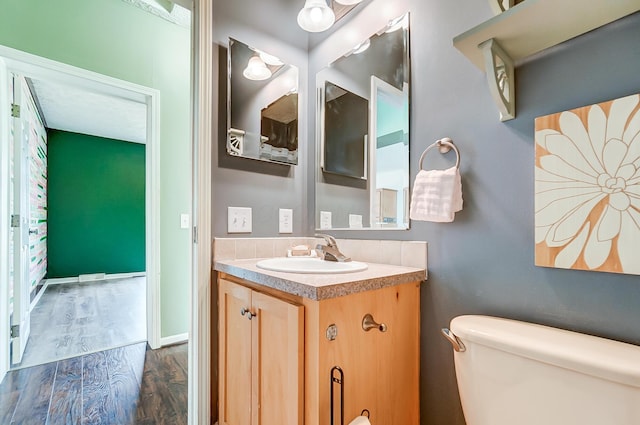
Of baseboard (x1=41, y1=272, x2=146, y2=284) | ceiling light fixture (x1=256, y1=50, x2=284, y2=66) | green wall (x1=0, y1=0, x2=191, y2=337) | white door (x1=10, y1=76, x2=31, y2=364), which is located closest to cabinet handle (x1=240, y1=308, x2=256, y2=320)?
ceiling light fixture (x1=256, y1=50, x2=284, y2=66)

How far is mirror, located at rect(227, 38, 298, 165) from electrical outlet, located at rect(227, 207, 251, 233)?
26 cm

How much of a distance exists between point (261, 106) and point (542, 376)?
143 centimetres

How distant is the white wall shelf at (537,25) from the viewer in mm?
660

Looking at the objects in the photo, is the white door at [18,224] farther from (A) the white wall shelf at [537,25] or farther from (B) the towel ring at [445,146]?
(A) the white wall shelf at [537,25]

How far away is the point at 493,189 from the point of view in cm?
90

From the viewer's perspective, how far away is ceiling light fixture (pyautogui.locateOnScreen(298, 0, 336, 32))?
129 centimetres

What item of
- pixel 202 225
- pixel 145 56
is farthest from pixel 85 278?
pixel 202 225

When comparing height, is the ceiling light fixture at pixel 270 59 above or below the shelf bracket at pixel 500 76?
above

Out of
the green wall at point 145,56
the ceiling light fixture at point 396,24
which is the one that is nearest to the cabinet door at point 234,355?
the ceiling light fixture at point 396,24

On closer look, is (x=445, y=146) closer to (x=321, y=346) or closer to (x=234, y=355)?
Answer: (x=321, y=346)

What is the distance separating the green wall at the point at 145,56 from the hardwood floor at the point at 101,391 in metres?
0.40

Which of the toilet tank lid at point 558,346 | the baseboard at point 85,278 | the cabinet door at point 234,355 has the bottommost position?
the baseboard at point 85,278

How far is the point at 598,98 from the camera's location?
28.4 inches

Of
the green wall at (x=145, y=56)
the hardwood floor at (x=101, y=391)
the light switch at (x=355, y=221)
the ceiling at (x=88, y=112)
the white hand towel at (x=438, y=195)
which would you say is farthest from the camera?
the ceiling at (x=88, y=112)
